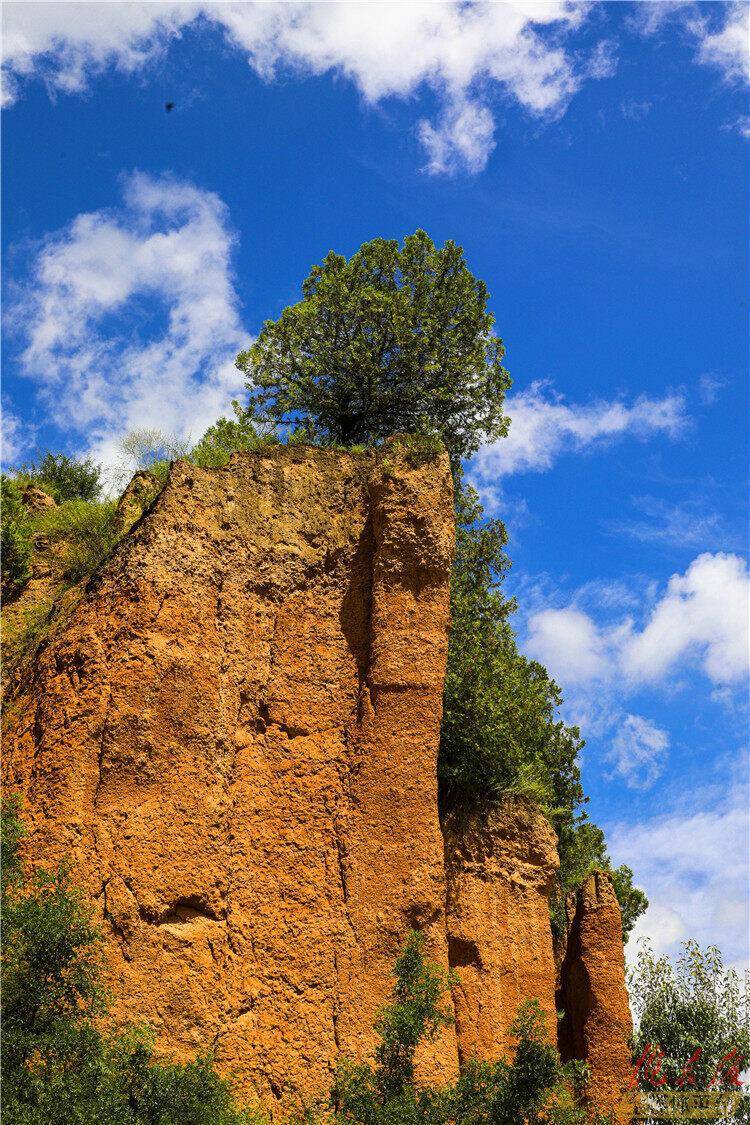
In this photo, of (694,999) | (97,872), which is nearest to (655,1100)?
(694,999)

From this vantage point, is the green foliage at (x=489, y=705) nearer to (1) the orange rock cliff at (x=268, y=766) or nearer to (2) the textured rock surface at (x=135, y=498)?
(1) the orange rock cliff at (x=268, y=766)

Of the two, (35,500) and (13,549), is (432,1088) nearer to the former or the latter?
(13,549)

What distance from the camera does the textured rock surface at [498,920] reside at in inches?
634

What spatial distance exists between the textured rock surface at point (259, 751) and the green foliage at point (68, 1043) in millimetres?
567

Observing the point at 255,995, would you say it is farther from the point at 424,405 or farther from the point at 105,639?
the point at 424,405

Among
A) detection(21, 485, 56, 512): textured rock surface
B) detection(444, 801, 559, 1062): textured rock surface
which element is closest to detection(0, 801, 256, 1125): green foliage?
detection(444, 801, 559, 1062): textured rock surface

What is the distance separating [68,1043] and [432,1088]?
187 inches

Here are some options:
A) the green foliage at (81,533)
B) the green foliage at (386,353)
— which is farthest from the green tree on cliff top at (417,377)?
the green foliage at (81,533)

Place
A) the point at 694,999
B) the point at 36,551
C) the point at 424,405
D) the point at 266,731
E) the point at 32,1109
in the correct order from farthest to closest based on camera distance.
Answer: the point at 694,999 → the point at 424,405 → the point at 36,551 → the point at 266,731 → the point at 32,1109

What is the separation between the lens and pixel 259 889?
1320cm

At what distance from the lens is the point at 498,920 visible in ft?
55.3

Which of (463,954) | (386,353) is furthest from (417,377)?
(463,954)

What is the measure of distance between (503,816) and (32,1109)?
9.63 meters

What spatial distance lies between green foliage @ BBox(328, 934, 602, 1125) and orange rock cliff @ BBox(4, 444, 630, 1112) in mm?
649
